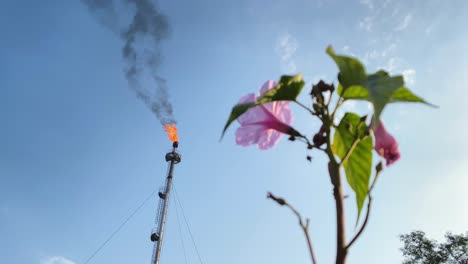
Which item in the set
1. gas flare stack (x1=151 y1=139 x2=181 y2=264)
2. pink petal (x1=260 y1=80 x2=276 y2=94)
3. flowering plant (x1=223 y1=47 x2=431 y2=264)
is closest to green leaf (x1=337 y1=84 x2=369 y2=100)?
flowering plant (x1=223 y1=47 x2=431 y2=264)

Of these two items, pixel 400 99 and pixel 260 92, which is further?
pixel 260 92

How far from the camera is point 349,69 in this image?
79 centimetres

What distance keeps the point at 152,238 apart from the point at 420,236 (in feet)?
73.5

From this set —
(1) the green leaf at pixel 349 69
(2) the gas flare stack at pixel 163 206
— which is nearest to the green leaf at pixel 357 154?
(1) the green leaf at pixel 349 69

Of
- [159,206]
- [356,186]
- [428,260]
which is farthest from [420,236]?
[356,186]

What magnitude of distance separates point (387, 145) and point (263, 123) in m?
0.35

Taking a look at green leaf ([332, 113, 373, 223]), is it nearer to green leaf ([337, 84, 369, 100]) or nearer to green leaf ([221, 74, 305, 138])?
green leaf ([337, 84, 369, 100])

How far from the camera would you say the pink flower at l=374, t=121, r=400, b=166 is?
898mm

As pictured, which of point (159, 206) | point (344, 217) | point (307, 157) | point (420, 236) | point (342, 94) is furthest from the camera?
point (420, 236)

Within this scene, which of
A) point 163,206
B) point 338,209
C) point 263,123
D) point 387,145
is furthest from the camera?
point 163,206

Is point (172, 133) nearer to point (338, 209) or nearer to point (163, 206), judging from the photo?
point (163, 206)

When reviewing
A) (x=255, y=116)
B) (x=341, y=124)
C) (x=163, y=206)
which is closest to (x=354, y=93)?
(x=341, y=124)

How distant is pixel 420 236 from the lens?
98.5 feet

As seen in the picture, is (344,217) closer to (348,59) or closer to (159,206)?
(348,59)
